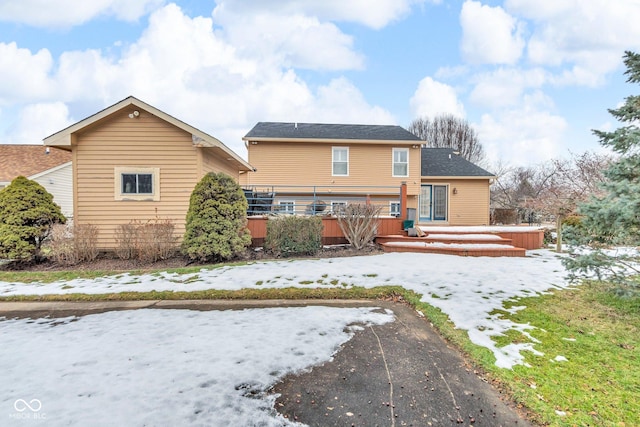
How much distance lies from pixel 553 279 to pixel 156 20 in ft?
46.5

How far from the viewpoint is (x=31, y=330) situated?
364 centimetres

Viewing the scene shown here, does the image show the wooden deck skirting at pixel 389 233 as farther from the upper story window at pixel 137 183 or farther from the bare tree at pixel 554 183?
the upper story window at pixel 137 183

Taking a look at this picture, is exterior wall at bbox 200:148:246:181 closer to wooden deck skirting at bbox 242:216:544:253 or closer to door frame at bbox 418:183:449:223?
wooden deck skirting at bbox 242:216:544:253

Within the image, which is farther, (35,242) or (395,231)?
(395,231)

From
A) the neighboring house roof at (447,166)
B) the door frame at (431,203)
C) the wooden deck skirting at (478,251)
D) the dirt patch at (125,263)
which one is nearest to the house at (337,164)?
the neighboring house roof at (447,166)

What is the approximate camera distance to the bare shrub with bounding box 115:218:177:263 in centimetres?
736

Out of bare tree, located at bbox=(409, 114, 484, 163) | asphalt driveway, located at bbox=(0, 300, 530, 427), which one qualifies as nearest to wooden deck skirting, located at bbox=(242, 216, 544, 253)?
asphalt driveway, located at bbox=(0, 300, 530, 427)

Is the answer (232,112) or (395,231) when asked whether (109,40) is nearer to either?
(232,112)

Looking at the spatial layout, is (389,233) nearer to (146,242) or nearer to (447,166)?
(146,242)

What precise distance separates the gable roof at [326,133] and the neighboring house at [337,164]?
0.05 m

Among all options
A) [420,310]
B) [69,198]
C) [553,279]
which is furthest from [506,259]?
[69,198]

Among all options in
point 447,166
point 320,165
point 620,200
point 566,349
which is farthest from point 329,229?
point 447,166

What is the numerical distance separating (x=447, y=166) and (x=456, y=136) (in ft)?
50.9

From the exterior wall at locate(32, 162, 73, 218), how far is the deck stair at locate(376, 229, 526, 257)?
1707 centimetres
